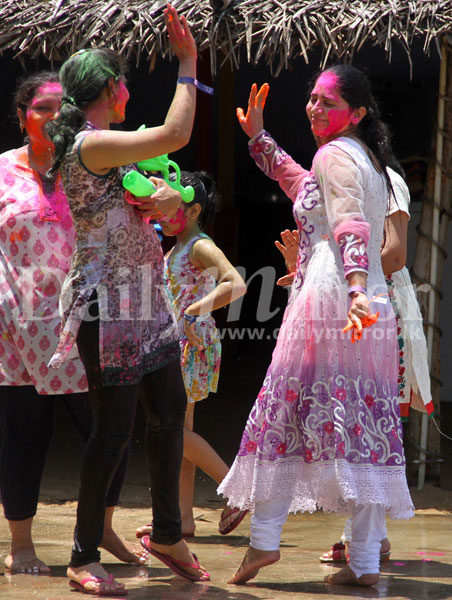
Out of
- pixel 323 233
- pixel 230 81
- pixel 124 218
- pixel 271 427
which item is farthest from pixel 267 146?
pixel 230 81

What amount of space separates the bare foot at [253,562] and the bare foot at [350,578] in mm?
228

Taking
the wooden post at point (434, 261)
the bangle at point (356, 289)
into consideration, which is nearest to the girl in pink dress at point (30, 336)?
the bangle at point (356, 289)

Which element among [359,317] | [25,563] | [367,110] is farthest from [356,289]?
[25,563]

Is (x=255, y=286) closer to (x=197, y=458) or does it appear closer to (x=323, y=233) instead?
(x=197, y=458)

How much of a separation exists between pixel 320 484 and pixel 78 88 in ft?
5.05

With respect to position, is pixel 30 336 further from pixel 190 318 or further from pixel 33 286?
pixel 190 318

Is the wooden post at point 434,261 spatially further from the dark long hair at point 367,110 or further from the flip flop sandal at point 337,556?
the dark long hair at point 367,110

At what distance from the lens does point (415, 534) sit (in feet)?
14.4

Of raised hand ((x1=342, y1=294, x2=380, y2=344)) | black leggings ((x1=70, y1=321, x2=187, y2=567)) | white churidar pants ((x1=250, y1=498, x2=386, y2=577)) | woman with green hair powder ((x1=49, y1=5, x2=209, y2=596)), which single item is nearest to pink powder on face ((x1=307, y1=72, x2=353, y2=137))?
woman with green hair powder ((x1=49, y1=5, x2=209, y2=596))

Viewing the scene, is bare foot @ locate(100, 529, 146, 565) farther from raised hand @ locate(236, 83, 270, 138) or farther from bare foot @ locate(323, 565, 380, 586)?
raised hand @ locate(236, 83, 270, 138)

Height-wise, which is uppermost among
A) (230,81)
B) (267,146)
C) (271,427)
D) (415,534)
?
(230,81)

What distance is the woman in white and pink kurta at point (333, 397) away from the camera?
3121 millimetres

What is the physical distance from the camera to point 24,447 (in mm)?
3477

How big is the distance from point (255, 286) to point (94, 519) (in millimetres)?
9717
